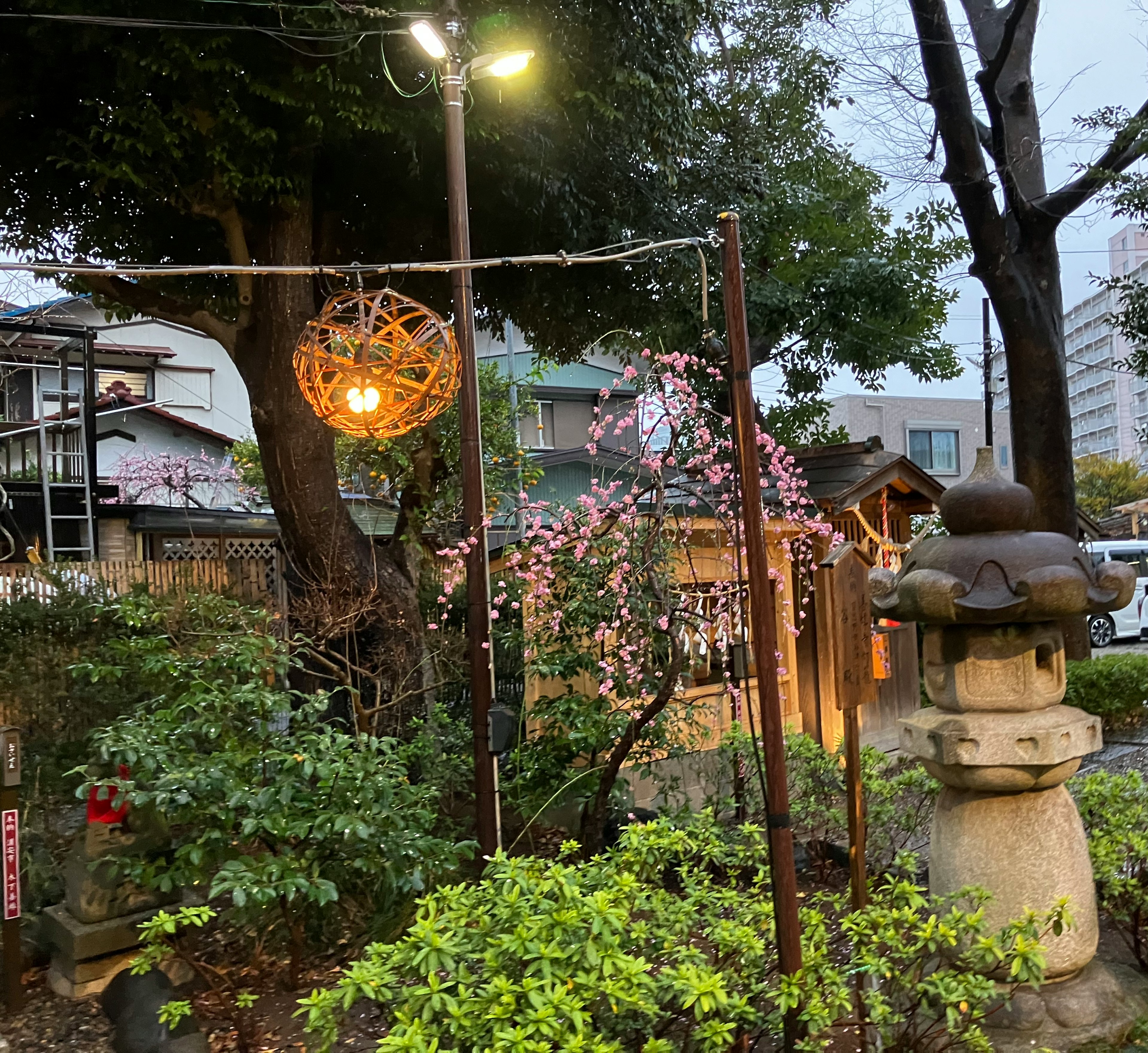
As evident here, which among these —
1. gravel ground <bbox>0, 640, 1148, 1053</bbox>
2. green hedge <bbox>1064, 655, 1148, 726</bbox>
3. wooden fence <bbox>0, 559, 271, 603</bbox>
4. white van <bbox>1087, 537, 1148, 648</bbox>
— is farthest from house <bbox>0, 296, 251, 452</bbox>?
white van <bbox>1087, 537, 1148, 648</bbox>

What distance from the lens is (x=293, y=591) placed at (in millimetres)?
9492

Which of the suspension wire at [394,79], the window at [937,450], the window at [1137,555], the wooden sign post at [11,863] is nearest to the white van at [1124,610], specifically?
the window at [1137,555]

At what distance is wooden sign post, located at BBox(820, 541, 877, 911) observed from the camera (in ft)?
15.4

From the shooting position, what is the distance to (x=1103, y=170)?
1061 cm

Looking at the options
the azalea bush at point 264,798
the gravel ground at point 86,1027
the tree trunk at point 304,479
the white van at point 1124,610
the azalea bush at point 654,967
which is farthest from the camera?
the white van at point 1124,610

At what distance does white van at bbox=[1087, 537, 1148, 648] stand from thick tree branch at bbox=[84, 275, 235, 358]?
71.0ft

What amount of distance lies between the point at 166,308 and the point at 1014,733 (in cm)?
819

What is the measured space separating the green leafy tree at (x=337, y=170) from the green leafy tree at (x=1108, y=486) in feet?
117

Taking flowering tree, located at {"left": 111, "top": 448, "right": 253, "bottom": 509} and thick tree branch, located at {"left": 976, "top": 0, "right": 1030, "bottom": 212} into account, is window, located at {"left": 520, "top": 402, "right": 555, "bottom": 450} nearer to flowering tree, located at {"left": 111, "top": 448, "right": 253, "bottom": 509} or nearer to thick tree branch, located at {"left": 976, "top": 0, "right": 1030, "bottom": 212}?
flowering tree, located at {"left": 111, "top": 448, "right": 253, "bottom": 509}

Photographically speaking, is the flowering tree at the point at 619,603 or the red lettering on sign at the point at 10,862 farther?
the flowering tree at the point at 619,603

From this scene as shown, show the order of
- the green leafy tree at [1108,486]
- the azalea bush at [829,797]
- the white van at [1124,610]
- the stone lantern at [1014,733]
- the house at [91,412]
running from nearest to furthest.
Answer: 1. the stone lantern at [1014,733]
2. the azalea bush at [829,797]
3. the house at [91,412]
4. the white van at [1124,610]
5. the green leafy tree at [1108,486]

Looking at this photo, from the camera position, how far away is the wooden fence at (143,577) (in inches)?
296

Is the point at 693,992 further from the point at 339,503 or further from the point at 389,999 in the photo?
the point at 339,503

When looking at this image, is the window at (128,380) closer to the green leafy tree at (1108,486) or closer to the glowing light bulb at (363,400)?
the glowing light bulb at (363,400)
